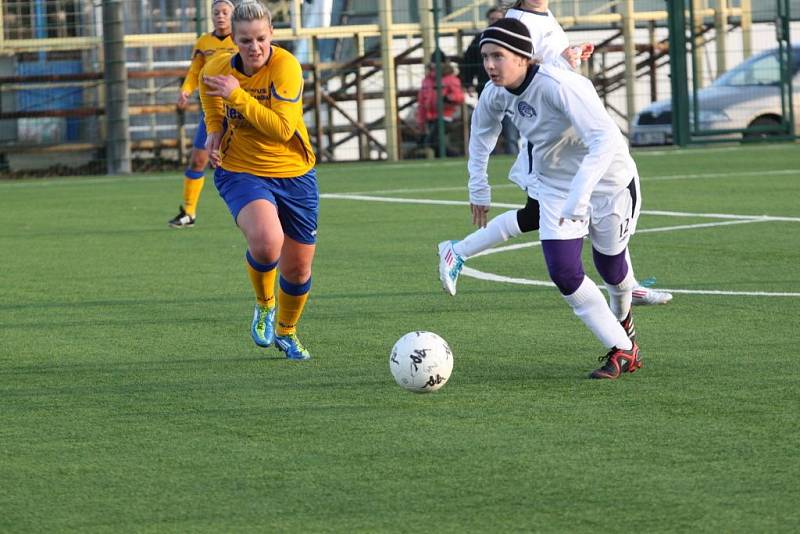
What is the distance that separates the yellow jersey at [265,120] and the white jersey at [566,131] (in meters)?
0.88

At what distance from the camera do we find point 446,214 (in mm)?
14961

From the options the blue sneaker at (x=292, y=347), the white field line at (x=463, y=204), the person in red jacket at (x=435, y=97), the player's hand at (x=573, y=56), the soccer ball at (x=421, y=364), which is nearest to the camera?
the soccer ball at (x=421, y=364)

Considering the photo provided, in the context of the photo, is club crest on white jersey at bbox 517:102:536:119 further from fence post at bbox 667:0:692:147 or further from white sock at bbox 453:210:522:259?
fence post at bbox 667:0:692:147

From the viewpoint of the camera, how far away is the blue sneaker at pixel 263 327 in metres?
7.75

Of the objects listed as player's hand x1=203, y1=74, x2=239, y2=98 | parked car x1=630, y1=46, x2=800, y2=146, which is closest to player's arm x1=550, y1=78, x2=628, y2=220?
player's hand x1=203, y1=74, x2=239, y2=98

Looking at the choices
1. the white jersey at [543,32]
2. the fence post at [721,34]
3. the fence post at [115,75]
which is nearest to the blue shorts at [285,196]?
the white jersey at [543,32]

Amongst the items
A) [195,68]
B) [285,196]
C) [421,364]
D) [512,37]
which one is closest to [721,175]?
[195,68]

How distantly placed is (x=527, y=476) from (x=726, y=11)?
72.9 ft

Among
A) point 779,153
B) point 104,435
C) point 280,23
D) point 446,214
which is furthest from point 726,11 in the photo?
point 104,435

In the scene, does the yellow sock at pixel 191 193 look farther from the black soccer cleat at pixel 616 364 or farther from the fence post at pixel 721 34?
the fence post at pixel 721 34

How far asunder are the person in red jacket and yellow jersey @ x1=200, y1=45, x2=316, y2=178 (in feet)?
54.5

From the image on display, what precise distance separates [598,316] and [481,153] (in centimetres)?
116

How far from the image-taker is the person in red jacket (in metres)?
24.2

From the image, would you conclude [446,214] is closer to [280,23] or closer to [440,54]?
[440,54]
